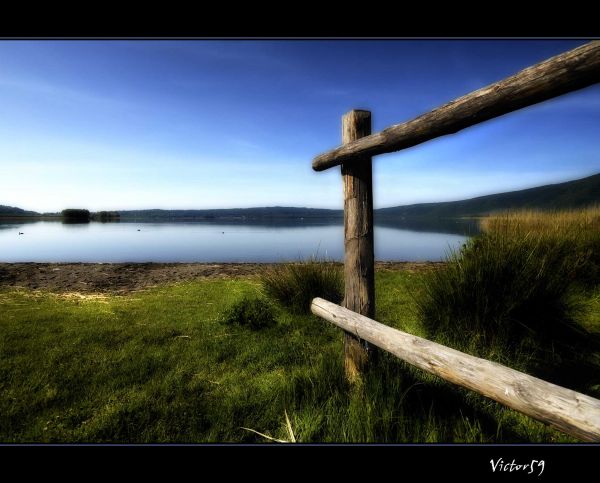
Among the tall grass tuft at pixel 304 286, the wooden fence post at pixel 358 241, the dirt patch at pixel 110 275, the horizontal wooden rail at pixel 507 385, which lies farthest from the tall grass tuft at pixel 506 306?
the dirt patch at pixel 110 275

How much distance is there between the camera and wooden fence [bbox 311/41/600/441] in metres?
1.22

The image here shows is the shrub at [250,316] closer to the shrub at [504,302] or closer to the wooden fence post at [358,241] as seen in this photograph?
the wooden fence post at [358,241]

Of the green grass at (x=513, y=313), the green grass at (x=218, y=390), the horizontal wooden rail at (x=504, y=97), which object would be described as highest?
the horizontal wooden rail at (x=504, y=97)

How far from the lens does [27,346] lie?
4.28 meters

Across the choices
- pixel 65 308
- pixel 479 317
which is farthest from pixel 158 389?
pixel 65 308

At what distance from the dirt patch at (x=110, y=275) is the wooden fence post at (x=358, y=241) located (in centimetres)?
628

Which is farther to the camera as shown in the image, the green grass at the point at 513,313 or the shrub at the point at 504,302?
the shrub at the point at 504,302

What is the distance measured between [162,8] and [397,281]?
8039mm

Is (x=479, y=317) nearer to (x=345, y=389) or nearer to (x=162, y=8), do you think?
(x=345, y=389)

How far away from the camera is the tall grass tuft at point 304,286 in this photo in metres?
5.54

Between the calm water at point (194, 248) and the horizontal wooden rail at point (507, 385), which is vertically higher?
the horizontal wooden rail at point (507, 385)

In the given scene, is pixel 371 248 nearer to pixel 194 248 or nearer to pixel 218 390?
pixel 218 390

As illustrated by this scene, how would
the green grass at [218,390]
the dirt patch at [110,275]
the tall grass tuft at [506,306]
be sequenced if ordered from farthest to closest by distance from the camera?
the dirt patch at [110,275]
the tall grass tuft at [506,306]
the green grass at [218,390]

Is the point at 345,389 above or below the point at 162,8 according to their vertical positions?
below
